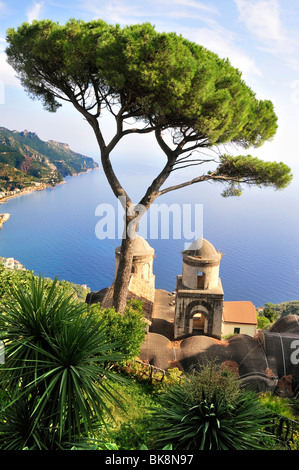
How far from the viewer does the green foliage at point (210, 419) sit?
490cm

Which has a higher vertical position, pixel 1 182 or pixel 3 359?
pixel 1 182

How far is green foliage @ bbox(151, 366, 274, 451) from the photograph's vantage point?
16.1 feet

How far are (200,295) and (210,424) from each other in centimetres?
861

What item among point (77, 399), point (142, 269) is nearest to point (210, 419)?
point (77, 399)

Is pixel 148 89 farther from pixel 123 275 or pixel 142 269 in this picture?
pixel 142 269

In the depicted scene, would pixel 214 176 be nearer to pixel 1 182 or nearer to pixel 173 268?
pixel 173 268

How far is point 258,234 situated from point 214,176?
284 feet

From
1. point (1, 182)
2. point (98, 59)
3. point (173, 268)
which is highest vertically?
point (1, 182)

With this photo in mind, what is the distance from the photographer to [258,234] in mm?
93875

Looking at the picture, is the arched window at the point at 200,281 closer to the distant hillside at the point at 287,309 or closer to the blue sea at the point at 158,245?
the distant hillside at the point at 287,309

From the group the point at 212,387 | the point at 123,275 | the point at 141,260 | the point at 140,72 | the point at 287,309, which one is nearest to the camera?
the point at 212,387

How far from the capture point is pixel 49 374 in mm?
4695

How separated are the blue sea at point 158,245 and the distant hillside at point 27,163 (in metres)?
9.77
